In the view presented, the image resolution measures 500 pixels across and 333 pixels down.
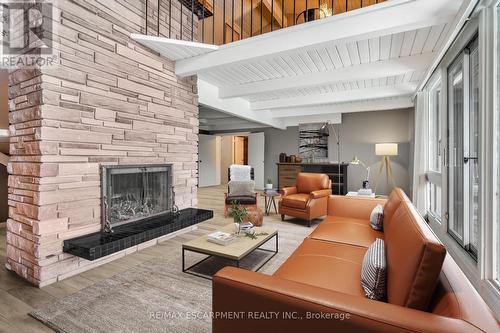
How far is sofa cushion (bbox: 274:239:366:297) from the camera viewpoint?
1455mm

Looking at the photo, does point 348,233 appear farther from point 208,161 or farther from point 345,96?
point 208,161

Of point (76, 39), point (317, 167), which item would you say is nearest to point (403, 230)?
point (76, 39)

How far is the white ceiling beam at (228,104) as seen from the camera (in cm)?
445

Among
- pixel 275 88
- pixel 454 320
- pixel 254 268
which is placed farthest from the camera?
pixel 275 88

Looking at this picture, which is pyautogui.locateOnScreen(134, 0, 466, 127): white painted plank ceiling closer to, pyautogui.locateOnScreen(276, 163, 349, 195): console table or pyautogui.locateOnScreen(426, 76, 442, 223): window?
pyautogui.locateOnScreen(426, 76, 442, 223): window

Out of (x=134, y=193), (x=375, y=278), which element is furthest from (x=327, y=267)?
(x=134, y=193)

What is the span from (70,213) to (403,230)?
2.77 m

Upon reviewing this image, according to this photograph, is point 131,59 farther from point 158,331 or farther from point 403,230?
point 403,230

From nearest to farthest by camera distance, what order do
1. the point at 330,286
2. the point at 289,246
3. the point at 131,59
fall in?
1. the point at 330,286
2. the point at 131,59
3. the point at 289,246

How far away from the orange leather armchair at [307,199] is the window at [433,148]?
1636 millimetres

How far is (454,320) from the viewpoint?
767 millimetres

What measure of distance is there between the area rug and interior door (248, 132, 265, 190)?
6.15 meters

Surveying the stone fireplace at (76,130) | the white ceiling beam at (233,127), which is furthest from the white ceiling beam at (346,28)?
the white ceiling beam at (233,127)

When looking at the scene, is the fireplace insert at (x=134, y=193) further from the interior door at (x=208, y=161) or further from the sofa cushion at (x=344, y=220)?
the interior door at (x=208, y=161)
